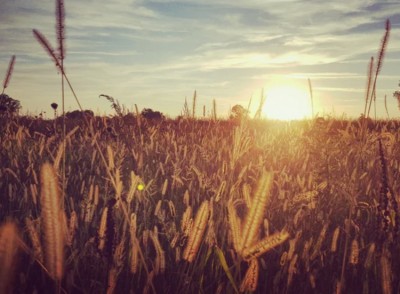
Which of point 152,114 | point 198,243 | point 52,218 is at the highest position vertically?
point 152,114

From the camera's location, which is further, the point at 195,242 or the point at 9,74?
the point at 9,74

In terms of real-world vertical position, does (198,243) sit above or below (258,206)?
below

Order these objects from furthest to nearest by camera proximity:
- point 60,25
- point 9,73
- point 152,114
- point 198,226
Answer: point 152,114, point 9,73, point 60,25, point 198,226

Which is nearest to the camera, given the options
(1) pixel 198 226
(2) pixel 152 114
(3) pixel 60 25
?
(1) pixel 198 226

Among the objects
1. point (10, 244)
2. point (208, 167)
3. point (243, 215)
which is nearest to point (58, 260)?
point (10, 244)

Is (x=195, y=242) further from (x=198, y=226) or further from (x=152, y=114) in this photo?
(x=152, y=114)

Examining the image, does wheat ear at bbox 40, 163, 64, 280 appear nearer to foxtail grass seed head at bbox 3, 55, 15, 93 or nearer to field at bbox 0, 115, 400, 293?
field at bbox 0, 115, 400, 293

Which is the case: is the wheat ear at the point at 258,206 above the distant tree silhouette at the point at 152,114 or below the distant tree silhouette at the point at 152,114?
below

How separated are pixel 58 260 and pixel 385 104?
359 cm

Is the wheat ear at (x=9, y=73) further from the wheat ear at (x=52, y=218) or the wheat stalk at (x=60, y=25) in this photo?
the wheat ear at (x=52, y=218)

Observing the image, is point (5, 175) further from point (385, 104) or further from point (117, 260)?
point (385, 104)

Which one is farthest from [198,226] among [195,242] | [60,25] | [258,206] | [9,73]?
[9,73]

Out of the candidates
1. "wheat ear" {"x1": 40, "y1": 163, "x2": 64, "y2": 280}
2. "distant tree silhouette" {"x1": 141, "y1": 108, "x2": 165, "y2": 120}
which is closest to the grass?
"wheat ear" {"x1": 40, "y1": 163, "x2": 64, "y2": 280}

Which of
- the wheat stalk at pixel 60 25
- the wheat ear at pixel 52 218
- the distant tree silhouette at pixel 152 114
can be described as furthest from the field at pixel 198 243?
the distant tree silhouette at pixel 152 114
